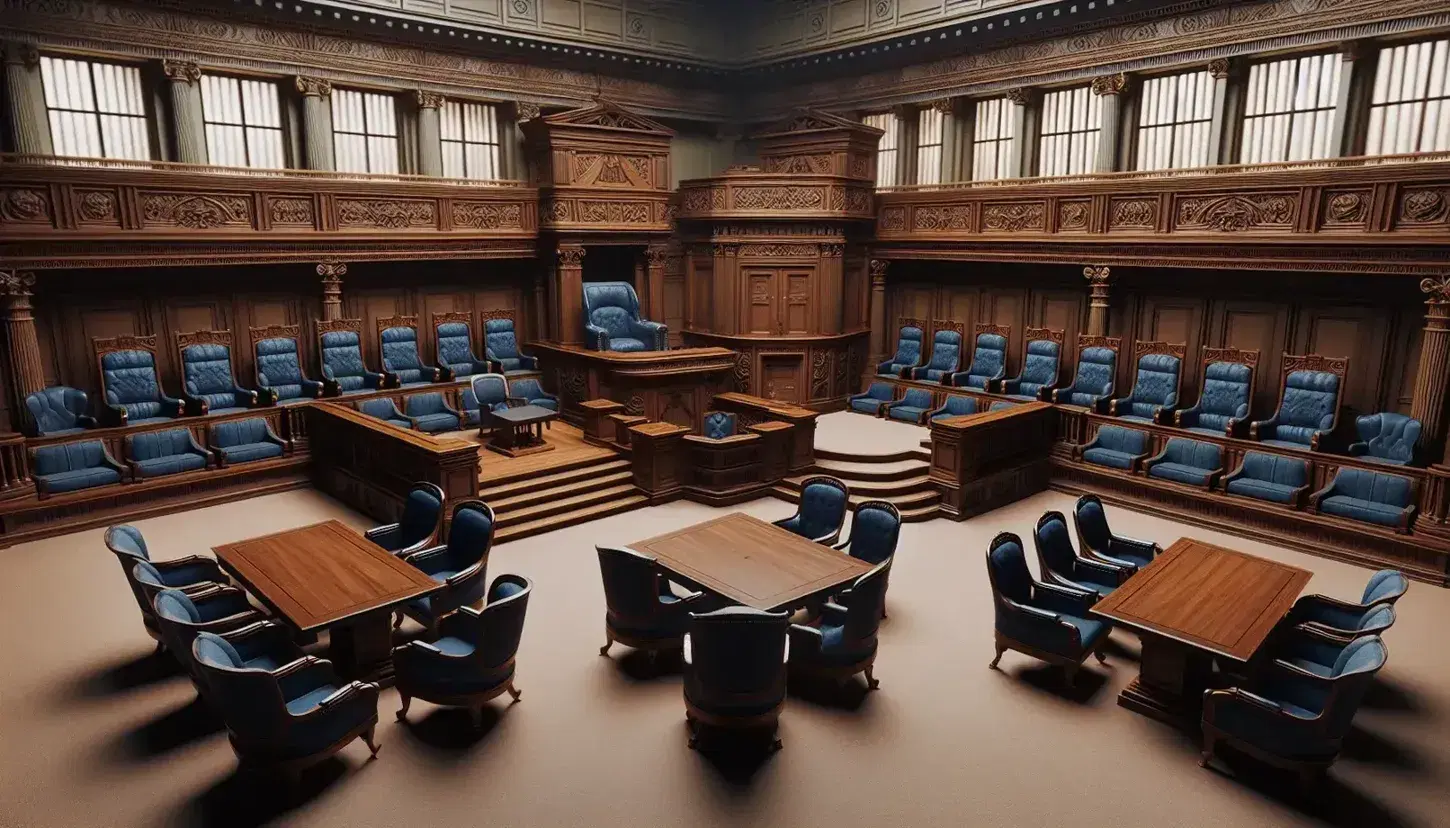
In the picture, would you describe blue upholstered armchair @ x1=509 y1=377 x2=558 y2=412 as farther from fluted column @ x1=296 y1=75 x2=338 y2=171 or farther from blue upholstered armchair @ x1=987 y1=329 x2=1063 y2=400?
blue upholstered armchair @ x1=987 y1=329 x2=1063 y2=400

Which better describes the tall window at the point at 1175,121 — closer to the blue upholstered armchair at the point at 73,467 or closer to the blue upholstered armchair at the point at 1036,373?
the blue upholstered armchair at the point at 1036,373

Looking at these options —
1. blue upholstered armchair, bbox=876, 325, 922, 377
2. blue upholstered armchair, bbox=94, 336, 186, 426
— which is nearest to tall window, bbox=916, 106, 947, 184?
blue upholstered armchair, bbox=876, 325, 922, 377

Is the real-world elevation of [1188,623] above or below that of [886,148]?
below

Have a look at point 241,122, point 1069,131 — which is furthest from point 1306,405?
point 241,122

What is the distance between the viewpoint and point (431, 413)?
11.9 metres

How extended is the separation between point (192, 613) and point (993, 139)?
1330cm

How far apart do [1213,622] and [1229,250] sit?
6.24 m

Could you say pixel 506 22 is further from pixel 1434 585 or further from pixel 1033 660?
pixel 1434 585

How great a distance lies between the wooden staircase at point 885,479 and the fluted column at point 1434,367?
503 cm

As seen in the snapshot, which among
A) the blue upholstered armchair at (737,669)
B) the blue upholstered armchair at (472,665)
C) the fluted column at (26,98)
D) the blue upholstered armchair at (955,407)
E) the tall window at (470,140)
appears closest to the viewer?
the blue upholstered armchair at (737,669)

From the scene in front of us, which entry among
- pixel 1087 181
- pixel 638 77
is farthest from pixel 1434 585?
pixel 638 77

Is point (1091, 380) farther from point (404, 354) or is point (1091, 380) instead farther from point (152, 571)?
point (152, 571)

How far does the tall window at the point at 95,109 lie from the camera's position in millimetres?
11375

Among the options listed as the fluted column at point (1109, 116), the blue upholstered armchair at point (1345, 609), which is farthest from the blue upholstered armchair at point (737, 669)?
the fluted column at point (1109, 116)
